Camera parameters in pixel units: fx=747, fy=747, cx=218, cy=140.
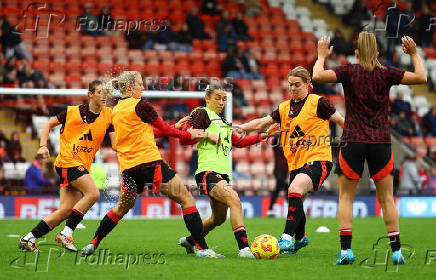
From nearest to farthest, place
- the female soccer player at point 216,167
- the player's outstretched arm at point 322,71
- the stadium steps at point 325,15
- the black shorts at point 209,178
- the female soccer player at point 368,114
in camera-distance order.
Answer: the player's outstretched arm at point 322,71 < the female soccer player at point 368,114 < the female soccer player at point 216,167 < the black shorts at point 209,178 < the stadium steps at point 325,15

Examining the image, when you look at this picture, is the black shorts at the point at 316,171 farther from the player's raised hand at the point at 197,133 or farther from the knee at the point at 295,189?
the player's raised hand at the point at 197,133

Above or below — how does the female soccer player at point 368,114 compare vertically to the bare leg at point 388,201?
above

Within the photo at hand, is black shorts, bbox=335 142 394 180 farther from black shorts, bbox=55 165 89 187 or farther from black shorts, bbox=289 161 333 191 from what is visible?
black shorts, bbox=55 165 89 187

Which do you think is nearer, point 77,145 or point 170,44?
point 77,145

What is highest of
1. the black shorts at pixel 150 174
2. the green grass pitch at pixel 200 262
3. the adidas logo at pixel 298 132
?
the adidas logo at pixel 298 132

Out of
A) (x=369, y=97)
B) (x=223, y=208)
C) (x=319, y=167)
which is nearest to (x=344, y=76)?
(x=369, y=97)

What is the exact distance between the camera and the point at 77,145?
355 inches

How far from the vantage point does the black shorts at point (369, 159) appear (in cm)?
696

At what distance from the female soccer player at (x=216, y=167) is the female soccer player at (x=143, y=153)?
262mm

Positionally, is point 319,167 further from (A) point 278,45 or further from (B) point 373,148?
(A) point 278,45

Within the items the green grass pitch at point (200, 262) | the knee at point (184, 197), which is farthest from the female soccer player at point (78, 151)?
the knee at point (184, 197)

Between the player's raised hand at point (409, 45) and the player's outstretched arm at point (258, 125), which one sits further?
the player's outstretched arm at point (258, 125)

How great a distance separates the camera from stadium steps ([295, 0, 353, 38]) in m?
23.8

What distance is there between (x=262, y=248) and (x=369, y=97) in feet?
6.51
